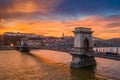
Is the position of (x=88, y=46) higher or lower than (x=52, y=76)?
higher

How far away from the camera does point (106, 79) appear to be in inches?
1414

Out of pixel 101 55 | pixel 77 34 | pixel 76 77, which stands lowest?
pixel 76 77

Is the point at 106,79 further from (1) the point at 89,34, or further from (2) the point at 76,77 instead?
(1) the point at 89,34

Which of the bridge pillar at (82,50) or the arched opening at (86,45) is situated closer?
the bridge pillar at (82,50)

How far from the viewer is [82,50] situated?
1889 inches

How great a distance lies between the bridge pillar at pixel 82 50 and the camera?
46.8 m

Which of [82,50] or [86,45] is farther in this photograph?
[86,45]

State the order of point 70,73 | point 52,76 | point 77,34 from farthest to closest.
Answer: point 77,34 < point 70,73 < point 52,76

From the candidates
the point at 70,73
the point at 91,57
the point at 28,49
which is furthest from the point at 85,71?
the point at 28,49

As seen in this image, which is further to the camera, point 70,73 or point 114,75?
point 70,73

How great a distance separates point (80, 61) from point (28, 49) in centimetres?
6812

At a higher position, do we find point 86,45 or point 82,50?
point 86,45

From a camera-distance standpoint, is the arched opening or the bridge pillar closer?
the bridge pillar

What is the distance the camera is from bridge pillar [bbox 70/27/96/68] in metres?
46.8
